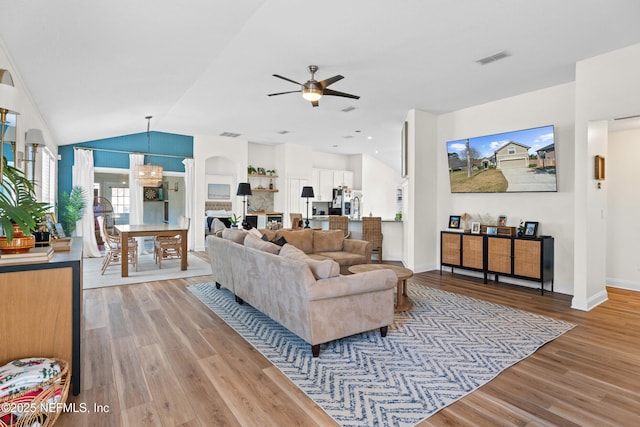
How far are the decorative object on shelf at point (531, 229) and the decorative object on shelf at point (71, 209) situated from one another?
28.4 ft

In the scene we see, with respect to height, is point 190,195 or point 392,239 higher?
point 190,195

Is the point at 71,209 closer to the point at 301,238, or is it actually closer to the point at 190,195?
the point at 190,195

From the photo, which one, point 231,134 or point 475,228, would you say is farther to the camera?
point 231,134

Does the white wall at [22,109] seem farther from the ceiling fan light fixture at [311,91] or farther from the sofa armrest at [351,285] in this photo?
the sofa armrest at [351,285]

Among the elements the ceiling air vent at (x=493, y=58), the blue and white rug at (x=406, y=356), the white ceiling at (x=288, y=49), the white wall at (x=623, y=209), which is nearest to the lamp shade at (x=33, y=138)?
the white ceiling at (x=288, y=49)

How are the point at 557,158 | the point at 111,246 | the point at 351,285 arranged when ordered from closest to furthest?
the point at 351,285, the point at 557,158, the point at 111,246

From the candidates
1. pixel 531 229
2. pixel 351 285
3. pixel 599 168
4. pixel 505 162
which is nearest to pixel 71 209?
pixel 351 285

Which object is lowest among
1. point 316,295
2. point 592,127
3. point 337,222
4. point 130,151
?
point 316,295

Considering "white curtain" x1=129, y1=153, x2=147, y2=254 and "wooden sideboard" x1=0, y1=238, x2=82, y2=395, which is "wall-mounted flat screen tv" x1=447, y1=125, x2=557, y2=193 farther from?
"white curtain" x1=129, y1=153, x2=147, y2=254

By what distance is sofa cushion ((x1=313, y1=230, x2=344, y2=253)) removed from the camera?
562cm

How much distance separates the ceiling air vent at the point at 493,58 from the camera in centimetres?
383

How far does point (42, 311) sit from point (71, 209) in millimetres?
6091

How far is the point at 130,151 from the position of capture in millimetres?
8109

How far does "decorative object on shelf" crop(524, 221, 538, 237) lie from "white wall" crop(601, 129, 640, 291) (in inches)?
52.9
